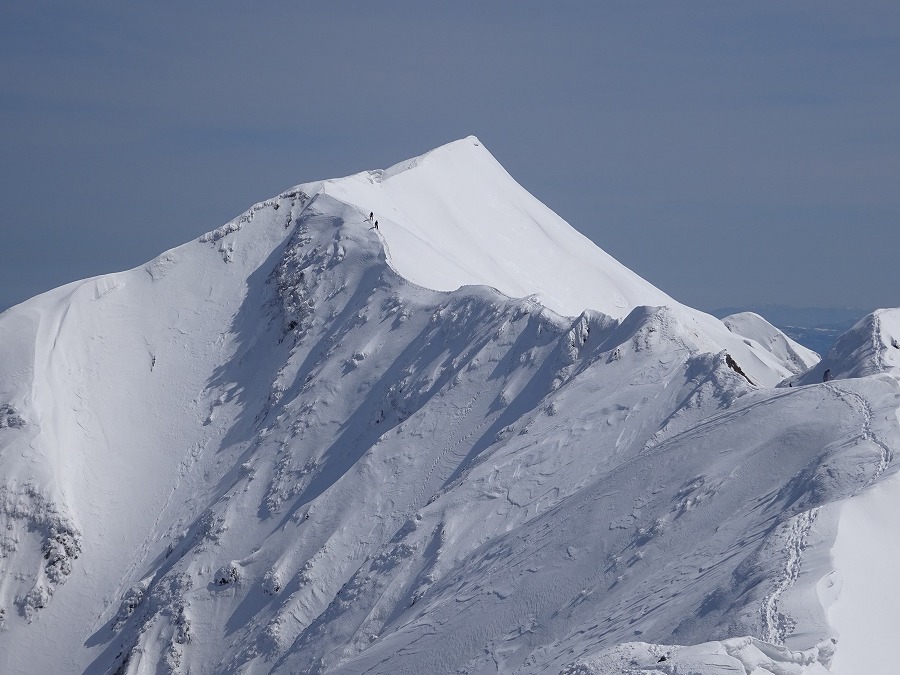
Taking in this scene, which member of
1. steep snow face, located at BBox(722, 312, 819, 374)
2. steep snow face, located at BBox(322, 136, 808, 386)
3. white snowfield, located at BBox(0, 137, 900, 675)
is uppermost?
steep snow face, located at BBox(322, 136, 808, 386)

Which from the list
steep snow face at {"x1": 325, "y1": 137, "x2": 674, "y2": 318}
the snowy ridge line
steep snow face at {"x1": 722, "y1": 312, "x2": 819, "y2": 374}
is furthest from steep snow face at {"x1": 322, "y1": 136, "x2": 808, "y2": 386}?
the snowy ridge line

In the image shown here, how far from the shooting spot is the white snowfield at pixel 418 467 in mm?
16531

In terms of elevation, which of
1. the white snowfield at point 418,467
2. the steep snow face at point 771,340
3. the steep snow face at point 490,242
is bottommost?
the white snowfield at point 418,467

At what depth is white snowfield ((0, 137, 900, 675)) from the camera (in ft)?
54.2

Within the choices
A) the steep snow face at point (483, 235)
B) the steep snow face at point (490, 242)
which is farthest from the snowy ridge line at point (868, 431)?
the steep snow face at point (483, 235)

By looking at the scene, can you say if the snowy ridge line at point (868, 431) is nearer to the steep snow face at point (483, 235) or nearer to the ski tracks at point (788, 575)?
the ski tracks at point (788, 575)

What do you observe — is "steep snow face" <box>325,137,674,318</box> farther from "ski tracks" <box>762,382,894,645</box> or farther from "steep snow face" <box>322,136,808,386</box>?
"ski tracks" <box>762,382,894,645</box>

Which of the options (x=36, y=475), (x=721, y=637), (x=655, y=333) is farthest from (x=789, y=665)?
(x=36, y=475)

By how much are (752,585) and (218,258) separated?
36451 millimetres

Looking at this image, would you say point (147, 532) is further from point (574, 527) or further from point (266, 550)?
point (574, 527)

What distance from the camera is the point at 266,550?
31234mm

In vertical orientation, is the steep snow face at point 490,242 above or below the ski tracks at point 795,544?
above

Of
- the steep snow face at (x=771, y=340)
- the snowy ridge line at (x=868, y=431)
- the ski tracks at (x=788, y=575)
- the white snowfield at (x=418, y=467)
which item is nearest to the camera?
A: the ski tracks at (x=788, y=575)

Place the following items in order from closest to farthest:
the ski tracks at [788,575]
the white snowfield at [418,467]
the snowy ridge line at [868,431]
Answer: the ski tracks at [788,575] < the white snowfield at [418,467] < the snowy ridge line at [868,431]
